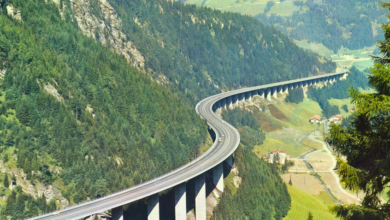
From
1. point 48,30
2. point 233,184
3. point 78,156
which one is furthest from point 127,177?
point 48,30

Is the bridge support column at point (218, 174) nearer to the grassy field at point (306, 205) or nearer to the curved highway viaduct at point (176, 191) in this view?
the curved highway viaduct at point (176, 191)

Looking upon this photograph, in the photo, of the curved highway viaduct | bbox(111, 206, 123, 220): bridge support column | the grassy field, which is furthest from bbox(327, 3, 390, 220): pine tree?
the grassy field

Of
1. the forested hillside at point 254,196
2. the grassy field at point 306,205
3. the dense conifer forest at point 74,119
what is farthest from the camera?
the grassy field at point 306,205

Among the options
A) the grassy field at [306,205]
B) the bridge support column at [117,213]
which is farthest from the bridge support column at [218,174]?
the bridge support column at [117,213]

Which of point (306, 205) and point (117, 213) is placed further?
point (306, 205)

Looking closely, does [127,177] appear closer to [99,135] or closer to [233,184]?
[99,135]

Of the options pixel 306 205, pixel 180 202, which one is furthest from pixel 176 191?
pixel 306 205

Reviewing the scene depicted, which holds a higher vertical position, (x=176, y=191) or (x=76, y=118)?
(x=76, y=118)

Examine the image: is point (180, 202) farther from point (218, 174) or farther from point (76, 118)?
point (76, 118)
